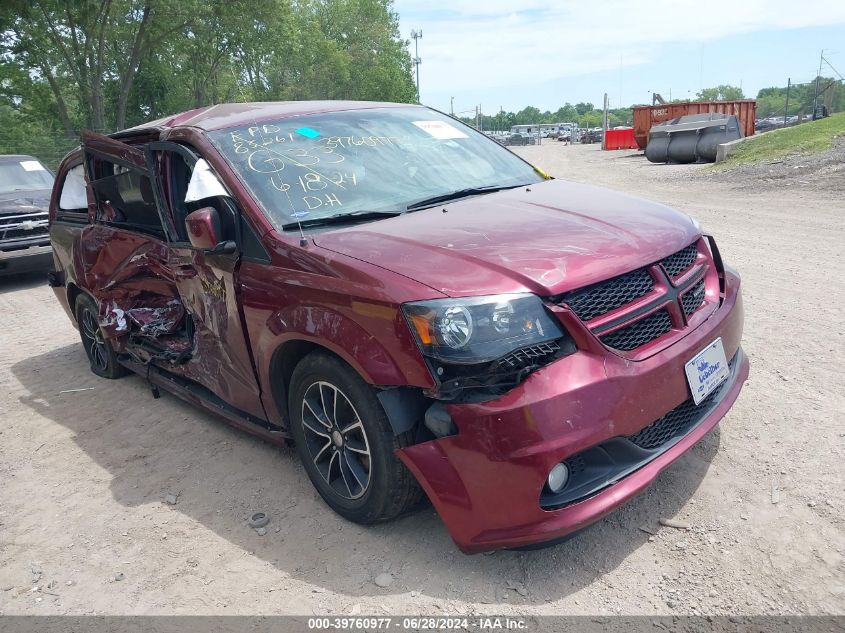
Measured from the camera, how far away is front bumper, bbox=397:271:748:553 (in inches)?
93.7

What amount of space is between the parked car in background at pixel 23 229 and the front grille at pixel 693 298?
29.7 ft

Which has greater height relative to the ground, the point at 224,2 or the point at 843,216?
the point at 224,2

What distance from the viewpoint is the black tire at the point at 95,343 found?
5369 millimetres

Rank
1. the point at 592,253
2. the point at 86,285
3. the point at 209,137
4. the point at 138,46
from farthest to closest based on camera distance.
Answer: the point at 138,46 → the point at 86,285 → the point at 209,137 → the point at 592,253

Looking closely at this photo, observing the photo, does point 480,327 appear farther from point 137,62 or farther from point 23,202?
point 137,62

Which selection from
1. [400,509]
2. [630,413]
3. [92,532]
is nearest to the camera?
[630,413]

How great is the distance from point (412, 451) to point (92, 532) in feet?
5.96

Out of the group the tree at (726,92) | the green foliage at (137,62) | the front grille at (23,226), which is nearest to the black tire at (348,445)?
the front grille at (23,226)

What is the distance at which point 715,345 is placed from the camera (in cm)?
296

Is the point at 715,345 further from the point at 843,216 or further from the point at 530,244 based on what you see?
the point at 843,216

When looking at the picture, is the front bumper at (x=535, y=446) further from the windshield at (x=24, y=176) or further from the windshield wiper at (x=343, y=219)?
the windshield at (x=24, y=176)

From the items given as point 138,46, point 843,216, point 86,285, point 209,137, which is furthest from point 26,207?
point 138,46

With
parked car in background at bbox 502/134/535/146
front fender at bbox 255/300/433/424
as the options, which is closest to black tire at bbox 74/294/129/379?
front fender at bbox 255/300/433/424

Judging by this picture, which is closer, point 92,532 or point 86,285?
point 92,532
